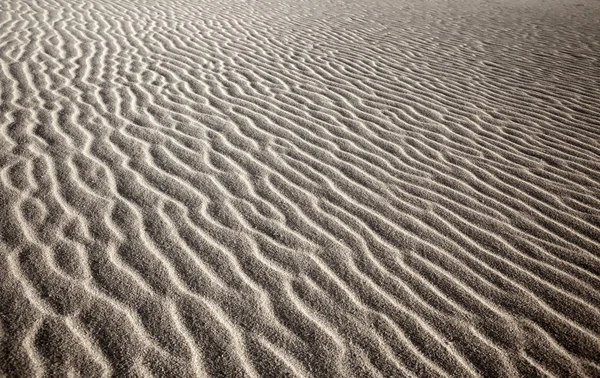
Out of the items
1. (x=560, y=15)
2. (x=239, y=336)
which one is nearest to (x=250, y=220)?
(x=239, y=336)

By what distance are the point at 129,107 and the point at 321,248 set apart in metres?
2.87

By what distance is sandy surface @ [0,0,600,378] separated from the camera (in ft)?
7.09

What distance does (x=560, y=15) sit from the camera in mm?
11562

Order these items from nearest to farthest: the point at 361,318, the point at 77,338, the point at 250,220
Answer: the point at 77,338
the point at 361,318
the point at 250,220

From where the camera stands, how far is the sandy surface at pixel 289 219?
2.16 metres

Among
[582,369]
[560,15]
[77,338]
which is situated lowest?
[77,338]

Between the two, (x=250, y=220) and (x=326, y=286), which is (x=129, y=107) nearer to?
(x=250, y=220)

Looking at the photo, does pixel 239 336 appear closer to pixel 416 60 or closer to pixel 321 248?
pixel 321 248

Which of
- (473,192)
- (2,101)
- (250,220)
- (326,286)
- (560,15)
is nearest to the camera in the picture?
(326,286)

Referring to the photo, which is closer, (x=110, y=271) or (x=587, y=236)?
(x=110, y=271)

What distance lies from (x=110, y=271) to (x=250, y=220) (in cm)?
96

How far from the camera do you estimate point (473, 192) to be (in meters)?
3.48

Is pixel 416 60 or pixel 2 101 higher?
pixel 416 60

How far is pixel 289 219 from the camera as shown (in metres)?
3.05
